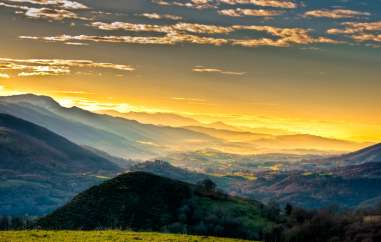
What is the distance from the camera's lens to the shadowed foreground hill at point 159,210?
423ft

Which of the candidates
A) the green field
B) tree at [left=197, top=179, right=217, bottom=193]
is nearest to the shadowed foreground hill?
tree at [left=197, top=179, right=217, bottom=193]

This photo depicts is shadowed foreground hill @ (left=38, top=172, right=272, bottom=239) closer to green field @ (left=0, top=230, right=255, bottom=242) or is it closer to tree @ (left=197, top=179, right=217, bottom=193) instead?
tree @ (left=197, top=179, right=217, bottom=193)

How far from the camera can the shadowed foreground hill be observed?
129 metres

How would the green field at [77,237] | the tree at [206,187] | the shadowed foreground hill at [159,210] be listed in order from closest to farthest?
the green field at [77,237], the shadowed foreground hill at [159,210], the tree at [206,187]

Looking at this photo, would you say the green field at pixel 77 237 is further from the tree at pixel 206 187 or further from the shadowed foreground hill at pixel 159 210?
the tree at pixel 206 187

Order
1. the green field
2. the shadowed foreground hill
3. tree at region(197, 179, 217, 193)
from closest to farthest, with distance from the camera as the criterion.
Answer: the green field
the shadowed foreground hill
tree at region(197, 179, 217, 193)

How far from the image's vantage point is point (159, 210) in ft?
498

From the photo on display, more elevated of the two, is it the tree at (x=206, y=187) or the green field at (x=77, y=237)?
the green field at (x=77, y=237)

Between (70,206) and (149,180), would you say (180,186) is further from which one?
(70,206)

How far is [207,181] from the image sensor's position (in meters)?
188

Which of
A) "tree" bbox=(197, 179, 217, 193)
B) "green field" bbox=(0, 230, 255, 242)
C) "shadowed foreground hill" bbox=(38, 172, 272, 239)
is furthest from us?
"tree" bbox=(197, 179, 217, 193)

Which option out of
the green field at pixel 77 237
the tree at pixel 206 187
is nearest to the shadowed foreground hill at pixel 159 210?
the tree at pixel 206 187

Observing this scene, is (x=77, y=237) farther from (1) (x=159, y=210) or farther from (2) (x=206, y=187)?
(2) (x=206, y=187)

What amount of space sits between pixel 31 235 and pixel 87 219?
2830 inches
